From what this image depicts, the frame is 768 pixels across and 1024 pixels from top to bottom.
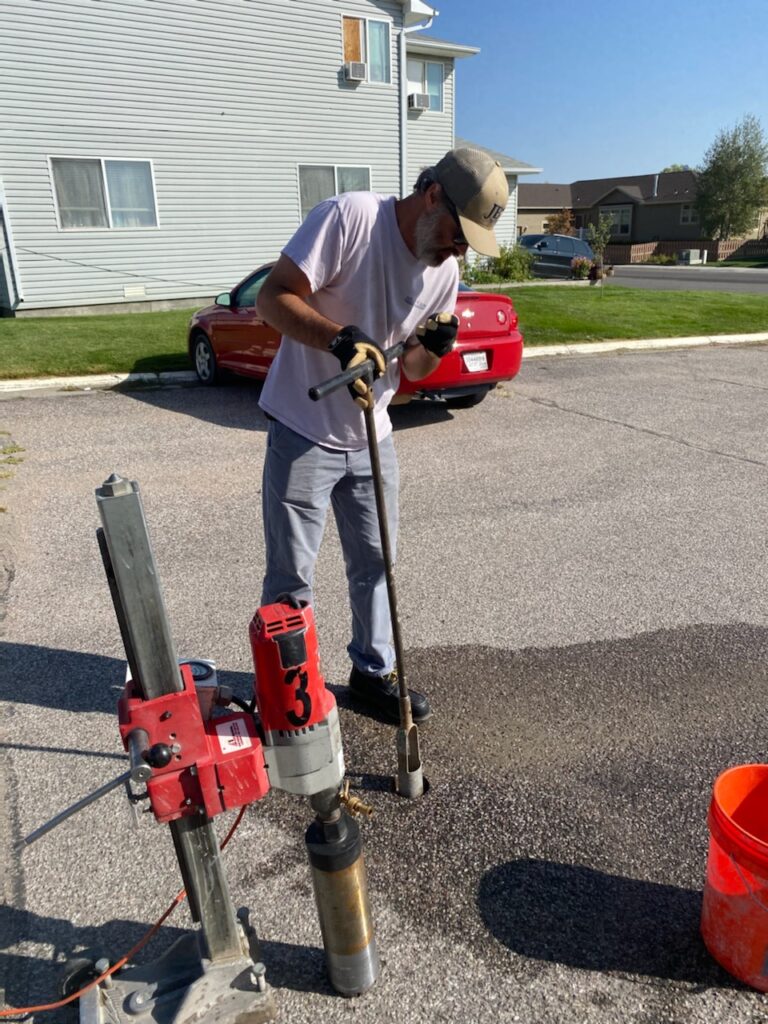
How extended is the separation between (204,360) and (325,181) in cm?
1040

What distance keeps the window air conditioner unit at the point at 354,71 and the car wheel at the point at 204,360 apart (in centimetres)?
1081

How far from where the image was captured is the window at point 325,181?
679 inches

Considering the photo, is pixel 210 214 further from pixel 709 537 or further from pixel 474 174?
pixel 474 174

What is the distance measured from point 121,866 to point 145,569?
1.33 meters

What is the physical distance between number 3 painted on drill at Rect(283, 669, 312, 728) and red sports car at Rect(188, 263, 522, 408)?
4.83 m

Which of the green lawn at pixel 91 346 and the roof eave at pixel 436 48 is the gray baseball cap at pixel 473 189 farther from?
the roof eave at pixel 436 48

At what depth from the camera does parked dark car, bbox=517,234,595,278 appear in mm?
26594

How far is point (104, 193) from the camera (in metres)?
14.9

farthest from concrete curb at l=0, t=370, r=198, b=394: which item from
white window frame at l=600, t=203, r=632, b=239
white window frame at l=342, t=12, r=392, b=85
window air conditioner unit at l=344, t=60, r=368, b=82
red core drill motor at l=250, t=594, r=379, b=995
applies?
white window frame at l=600, t=203, r=632, b=239

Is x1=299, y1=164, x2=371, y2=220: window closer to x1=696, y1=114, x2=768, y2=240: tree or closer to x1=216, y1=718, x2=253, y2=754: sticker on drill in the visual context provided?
x1=216, y1=718, x2=253, y2=754: sticker on drill

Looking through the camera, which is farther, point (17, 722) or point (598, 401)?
point (598, 401)

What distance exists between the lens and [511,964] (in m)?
2.07

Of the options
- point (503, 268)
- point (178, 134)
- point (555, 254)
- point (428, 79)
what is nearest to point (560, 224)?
point (555, 254)

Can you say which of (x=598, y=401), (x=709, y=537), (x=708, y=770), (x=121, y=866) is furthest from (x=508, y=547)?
(x=598, y=401)
